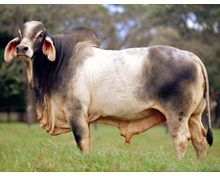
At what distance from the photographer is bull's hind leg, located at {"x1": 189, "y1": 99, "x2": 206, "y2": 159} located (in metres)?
3.93

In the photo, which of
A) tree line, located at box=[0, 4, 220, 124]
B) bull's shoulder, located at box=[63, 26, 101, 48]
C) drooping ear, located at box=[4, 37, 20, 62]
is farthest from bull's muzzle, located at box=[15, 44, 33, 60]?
tree line, located at box=[0, 4, 220, 124]

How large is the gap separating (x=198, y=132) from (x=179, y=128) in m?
0.51

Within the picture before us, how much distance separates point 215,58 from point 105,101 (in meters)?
12.0

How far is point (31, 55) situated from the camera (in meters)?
3.69

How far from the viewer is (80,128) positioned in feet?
12.2

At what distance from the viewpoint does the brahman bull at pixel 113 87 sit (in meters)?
3.63

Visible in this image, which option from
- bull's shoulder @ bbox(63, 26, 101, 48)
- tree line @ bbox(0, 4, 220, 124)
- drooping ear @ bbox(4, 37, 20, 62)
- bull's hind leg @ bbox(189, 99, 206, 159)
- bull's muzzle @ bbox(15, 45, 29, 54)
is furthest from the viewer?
tree line @ bbox(0, 4, 220, 124)

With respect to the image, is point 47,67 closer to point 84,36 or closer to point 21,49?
point 21,49

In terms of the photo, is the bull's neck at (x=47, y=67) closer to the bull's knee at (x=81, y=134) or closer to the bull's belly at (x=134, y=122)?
the bull's knee at (x=81, y=134)

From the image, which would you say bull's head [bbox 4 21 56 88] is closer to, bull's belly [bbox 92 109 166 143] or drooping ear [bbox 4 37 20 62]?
drooping ear [bbox 4 37 20 62]

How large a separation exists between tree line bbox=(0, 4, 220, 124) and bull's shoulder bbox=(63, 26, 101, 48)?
7.65m

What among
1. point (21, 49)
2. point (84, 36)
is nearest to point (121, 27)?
point (84, 36)

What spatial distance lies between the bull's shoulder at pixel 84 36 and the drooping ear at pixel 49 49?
45 cm

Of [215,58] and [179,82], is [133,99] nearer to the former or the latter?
[179,82]
